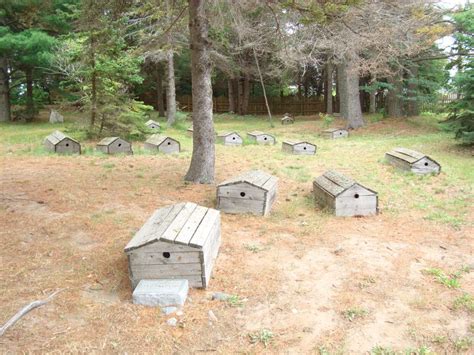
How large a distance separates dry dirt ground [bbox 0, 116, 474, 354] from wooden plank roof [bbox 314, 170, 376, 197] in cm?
41

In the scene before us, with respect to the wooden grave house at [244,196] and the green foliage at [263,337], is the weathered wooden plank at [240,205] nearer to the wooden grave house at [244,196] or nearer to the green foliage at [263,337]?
the wooden grave house at [244,196]

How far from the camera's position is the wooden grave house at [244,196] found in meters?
6.54

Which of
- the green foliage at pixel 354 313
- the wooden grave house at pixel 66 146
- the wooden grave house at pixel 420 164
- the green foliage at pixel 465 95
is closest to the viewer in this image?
the green foliage at pixel 354 313

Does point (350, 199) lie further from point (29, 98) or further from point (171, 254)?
point (29, 98)

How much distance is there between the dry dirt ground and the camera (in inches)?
133

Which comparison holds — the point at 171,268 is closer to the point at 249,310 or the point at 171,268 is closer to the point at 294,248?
the point at 249,310

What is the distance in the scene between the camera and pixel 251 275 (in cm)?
453

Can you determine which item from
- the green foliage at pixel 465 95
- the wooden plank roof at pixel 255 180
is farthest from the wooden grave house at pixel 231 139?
the wooden plank roof at pixel 255 180

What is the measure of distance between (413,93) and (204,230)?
713 inches

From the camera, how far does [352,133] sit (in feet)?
58.0

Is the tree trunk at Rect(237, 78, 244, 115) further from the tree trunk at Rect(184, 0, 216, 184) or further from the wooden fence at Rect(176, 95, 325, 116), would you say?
the tree trunk at Rect(184, 0, 216, 184)

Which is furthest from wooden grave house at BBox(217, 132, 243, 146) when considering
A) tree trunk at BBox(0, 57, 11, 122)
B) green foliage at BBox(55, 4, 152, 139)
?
tree trunk at BBox(0, 57, 11, 122)

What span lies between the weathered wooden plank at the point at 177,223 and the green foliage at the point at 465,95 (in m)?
9.75

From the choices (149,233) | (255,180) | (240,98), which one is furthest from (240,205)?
(240,98)
